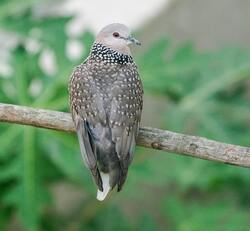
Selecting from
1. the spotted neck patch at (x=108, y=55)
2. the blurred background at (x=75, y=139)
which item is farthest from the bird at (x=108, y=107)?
the blurred background at (x=75, y=139)

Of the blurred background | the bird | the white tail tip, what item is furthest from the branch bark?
the blurred background

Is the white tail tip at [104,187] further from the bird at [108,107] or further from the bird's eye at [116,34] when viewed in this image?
the bird's eye at [116,34]

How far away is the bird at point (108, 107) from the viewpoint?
2.48m

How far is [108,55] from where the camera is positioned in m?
2.68

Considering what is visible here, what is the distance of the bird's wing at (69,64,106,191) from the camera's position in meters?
2.52

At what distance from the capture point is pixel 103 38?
2.45 meters

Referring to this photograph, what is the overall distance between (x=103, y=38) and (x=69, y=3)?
4614 millimetres

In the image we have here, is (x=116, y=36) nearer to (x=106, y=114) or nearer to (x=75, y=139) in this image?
(x=106, y=114)

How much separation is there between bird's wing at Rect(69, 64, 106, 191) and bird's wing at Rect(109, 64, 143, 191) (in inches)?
1.7

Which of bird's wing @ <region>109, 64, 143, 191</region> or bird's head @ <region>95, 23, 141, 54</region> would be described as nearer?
bird's head @ <region>95, 23, 141, 54</region>

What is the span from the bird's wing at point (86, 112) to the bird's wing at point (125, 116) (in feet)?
0.14

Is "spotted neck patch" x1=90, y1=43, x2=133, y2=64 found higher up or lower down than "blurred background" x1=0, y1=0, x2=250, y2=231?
higher up

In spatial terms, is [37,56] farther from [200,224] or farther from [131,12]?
[131,12]

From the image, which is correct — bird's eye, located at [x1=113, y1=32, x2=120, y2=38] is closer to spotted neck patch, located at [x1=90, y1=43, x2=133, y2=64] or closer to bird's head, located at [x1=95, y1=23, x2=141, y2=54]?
bird's head, located at [x1=95, y1=23, x2=141, y2=54]
